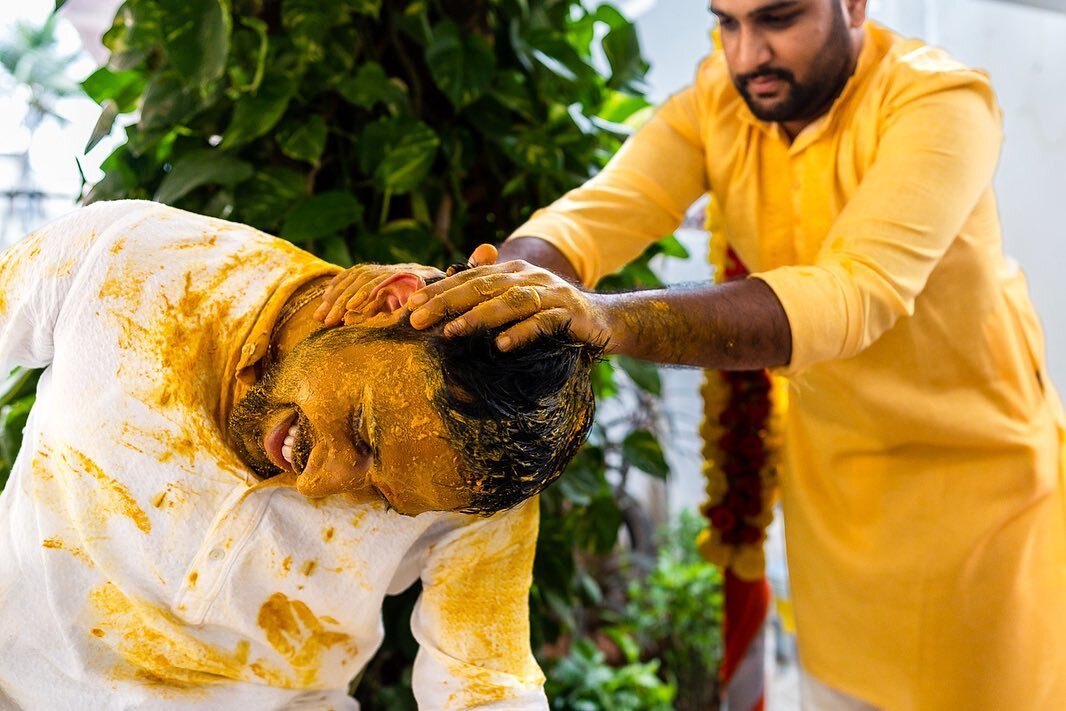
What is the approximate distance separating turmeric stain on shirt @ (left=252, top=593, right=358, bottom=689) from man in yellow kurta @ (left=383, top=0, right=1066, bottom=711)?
0.51 metres

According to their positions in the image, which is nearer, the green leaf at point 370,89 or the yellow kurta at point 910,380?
the yellow kurta at point 910,380

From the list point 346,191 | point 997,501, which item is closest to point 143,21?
point 346,191

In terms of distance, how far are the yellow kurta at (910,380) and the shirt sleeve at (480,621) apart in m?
0.43

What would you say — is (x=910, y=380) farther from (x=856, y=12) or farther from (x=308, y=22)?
(x=308, y=22)

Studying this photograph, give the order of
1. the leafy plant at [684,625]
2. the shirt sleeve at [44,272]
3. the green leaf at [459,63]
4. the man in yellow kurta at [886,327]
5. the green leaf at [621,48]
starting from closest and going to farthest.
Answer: the shirt sleeve at [44,272], the man in yellow kurta at [886,327], the green leaf at [459,63], the green leaf at [621,48], the leafy plant at [684,625]

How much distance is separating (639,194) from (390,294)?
2.12 feet

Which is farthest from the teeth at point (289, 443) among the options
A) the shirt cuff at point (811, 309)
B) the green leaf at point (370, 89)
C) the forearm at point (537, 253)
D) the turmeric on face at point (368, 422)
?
the green leaf at point (370, 89)

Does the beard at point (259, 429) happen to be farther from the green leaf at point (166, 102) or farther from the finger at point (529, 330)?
the green leaf at point (166, 102)

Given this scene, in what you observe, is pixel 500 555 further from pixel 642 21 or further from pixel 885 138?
pixel 642 21

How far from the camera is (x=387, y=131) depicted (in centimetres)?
148

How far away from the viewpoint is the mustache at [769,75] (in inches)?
50.5

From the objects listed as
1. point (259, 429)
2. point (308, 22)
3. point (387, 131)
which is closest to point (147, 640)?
point (259, 429)

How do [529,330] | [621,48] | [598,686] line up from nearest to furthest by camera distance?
[529,330], [621,48], [598,686]

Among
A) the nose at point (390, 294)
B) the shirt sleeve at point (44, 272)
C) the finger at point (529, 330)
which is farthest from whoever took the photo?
the shirt sleeve at point (44, 272)
